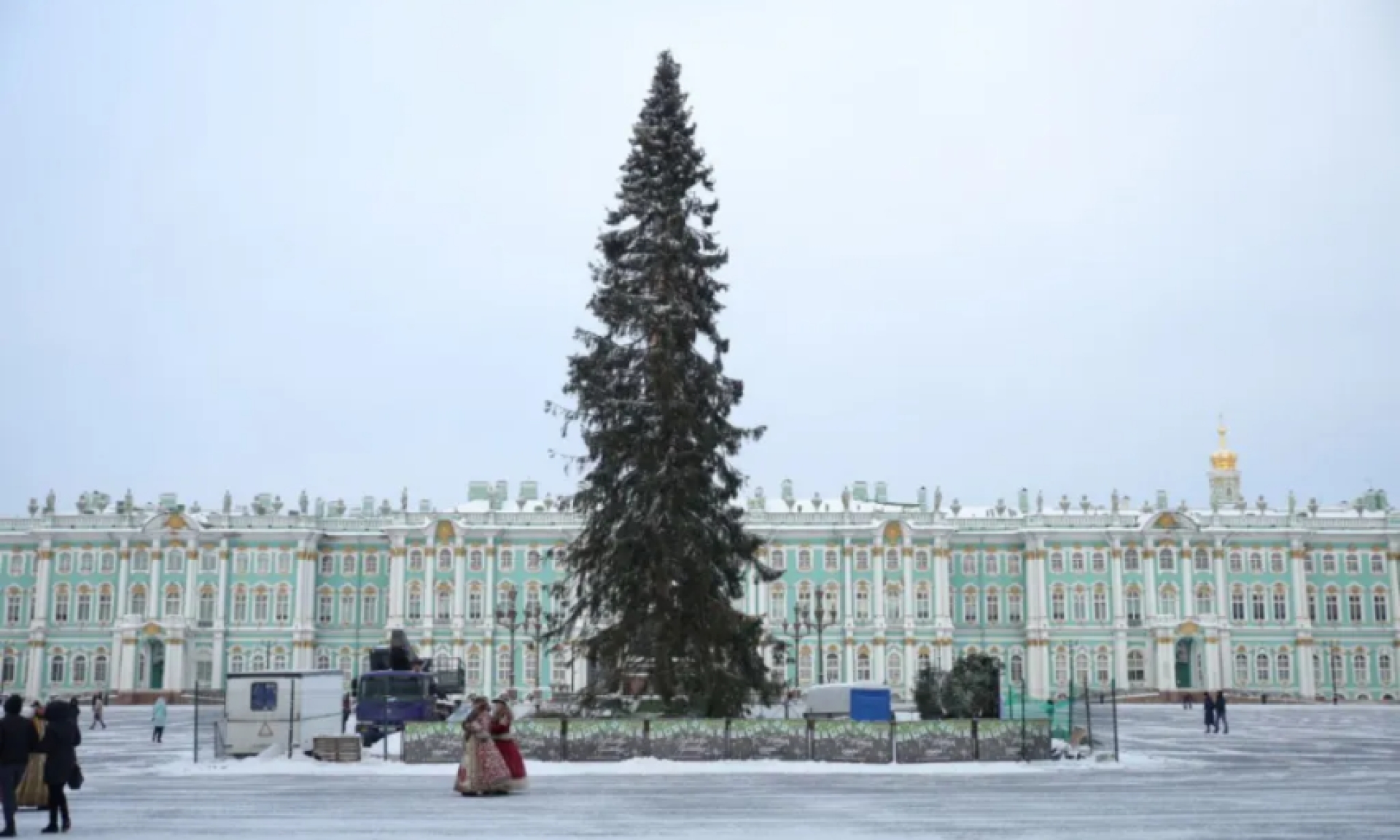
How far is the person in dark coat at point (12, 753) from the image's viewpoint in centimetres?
1597

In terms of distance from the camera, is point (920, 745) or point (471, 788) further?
point (920, 745)

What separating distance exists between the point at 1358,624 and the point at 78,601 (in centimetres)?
7477

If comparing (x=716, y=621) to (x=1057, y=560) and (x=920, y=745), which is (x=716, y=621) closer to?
(x=920, y=745)

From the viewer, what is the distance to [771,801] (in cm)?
2095

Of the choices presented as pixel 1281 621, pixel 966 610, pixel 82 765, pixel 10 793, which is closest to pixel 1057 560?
pixel 966 610

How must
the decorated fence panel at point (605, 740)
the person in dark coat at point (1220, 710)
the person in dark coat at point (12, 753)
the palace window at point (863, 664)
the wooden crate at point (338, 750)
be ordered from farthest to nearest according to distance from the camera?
the palace window at point (863, 664) → the person in dark coat at point (1220, 710) → the wooden crate at point (338, 750) → the decorated fence panel at point (605, 740) → the person in dark coat at point (12, 753)

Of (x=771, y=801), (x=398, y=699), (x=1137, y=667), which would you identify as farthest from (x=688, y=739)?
(x=1137, y=667)

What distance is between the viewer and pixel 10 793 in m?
16.0

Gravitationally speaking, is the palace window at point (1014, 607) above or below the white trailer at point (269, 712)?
above

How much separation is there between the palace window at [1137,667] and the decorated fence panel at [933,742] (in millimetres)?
60555

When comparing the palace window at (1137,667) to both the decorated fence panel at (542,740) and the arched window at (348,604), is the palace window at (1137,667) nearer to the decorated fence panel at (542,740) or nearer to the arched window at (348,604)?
the arched window at (348,604)

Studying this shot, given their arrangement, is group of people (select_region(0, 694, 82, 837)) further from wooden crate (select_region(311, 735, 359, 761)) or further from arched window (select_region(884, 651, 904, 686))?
arched window (select_region(884, 651, 904, 686))

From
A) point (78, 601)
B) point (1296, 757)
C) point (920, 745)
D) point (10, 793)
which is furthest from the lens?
point (78, 601)

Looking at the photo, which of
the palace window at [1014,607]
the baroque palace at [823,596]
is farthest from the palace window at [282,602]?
the palace window at [1014,607]
